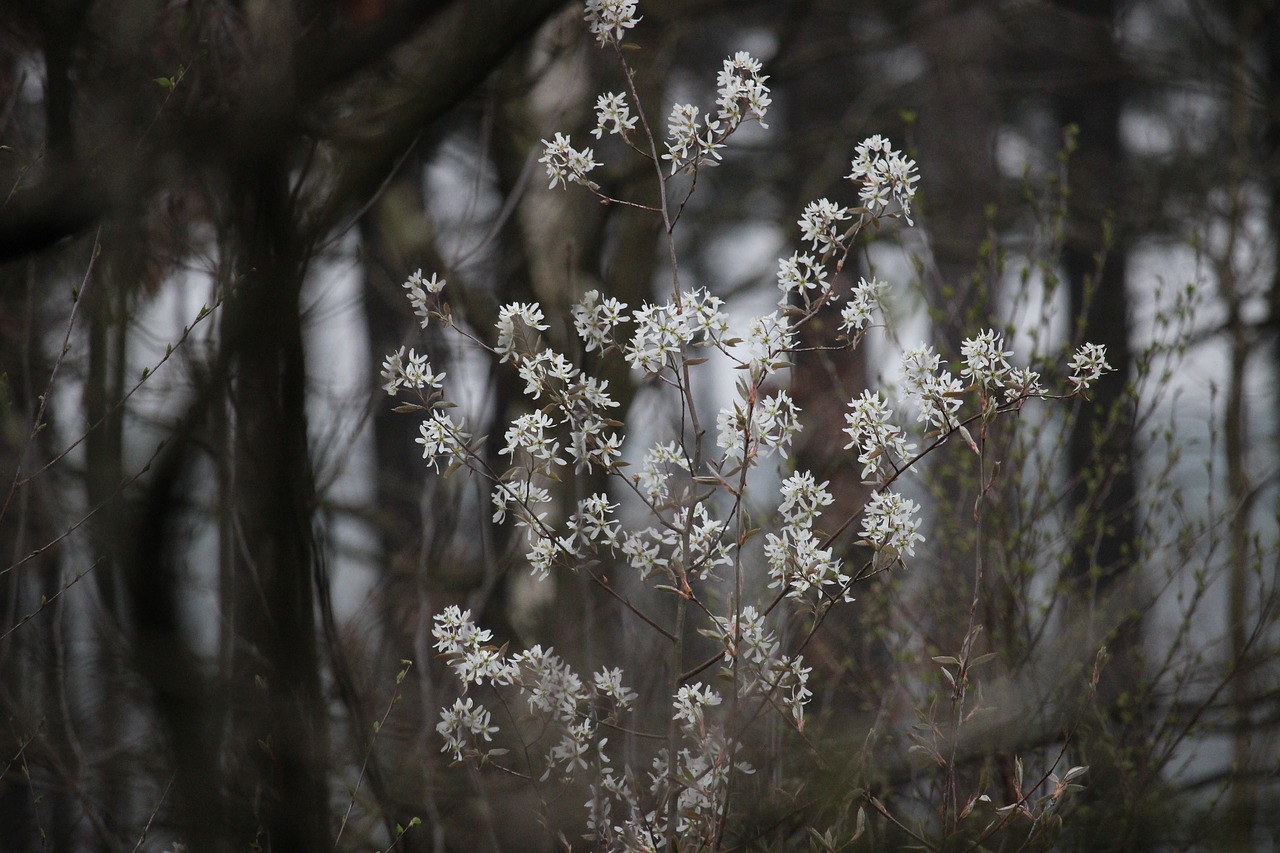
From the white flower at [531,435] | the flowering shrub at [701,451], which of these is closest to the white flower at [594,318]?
the flowering shrub at [701,451]

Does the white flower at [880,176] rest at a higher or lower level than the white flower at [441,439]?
higher

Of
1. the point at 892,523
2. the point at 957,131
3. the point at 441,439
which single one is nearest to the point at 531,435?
the point at 441,439

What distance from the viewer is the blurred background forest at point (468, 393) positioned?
104 centimetres

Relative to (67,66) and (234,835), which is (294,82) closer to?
(234,835)

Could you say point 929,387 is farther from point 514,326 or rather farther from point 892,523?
point 514,326

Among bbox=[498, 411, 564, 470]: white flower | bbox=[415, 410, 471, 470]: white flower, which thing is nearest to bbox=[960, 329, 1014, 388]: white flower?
bbox=[498, 411, 564, 470]: white flower

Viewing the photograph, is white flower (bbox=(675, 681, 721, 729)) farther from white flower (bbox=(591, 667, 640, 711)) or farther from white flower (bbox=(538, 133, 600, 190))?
white flower (bbox=(538, 133, 600, 190))

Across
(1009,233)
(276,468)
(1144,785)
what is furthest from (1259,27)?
(276,468)

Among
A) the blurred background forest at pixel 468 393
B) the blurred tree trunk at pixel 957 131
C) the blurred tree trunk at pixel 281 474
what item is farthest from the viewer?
the blurred tree trunk at pixel 957 131

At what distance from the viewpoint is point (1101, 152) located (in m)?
6.02

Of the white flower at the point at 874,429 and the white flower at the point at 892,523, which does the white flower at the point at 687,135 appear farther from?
the white flower at the point at 892,523

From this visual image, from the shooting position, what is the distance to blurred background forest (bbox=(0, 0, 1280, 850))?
1.04 m

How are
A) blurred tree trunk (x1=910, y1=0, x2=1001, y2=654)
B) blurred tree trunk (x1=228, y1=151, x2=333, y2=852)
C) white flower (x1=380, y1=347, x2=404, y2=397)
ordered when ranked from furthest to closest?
blurred tree trunk (x1=910, y1=0, x2=1001, y2=654) → white flower (x1=380, y1=347, x2=404, y2=397) → blurred tree trunk (x1=228, y1=151, x2=333, y2=852)

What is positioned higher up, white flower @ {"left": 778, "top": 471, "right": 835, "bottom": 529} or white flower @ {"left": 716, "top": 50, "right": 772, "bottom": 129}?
white flower @ {"left": 716, "top": 50, "right": 772, "bottom": 129}
